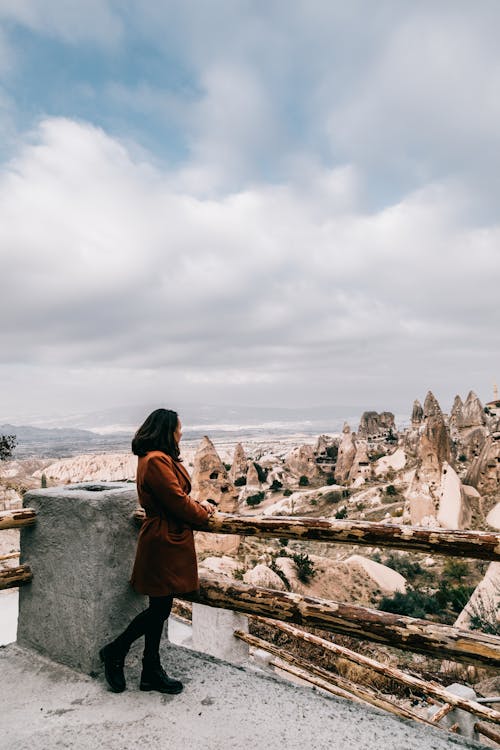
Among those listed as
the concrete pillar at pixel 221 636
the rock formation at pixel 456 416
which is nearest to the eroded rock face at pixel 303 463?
the rock formation at pixel 456 416

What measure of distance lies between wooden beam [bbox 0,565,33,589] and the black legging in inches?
32.4

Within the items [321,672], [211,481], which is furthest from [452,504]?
[321,672]

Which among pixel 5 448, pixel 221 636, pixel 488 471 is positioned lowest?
pixel 488 471

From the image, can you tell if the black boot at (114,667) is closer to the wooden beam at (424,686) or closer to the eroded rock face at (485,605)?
the wooden beam at (424,686)

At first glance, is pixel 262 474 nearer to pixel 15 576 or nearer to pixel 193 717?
pixel 15 576

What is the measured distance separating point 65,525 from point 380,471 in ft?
176

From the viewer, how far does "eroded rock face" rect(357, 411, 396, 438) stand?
76.8 m

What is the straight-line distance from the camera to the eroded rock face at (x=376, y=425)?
252 feet

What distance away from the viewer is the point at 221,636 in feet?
23.7

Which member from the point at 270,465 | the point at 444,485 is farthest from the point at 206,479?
the point at 270,465

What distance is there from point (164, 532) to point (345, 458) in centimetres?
6328

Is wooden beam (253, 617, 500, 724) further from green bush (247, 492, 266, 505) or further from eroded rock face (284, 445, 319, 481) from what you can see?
eroded rock face (284, 445, 319, 481)

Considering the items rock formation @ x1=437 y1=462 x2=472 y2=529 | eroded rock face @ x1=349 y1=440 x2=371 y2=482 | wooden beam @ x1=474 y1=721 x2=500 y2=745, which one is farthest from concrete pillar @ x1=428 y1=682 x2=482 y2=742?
eroded rock face @ x1=349 y1=440 x2=371 y2=482

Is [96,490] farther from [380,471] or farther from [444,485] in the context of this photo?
[380,471]
